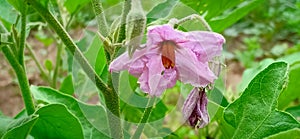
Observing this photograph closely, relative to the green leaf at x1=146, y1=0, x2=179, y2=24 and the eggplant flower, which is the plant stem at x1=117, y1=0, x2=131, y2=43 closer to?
the eggplant flower

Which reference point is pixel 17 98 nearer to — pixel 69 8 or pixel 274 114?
pixel 69 8

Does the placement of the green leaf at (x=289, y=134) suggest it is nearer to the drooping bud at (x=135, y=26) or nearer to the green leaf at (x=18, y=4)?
the drooping bud at (x=135, y=26)

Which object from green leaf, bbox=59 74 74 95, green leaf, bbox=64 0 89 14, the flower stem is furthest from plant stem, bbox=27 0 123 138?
green leaf, bbox=59 74 74 95

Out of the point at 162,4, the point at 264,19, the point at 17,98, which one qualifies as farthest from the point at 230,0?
the point at 264,19

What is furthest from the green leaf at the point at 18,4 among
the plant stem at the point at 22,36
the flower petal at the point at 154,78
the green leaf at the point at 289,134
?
the green leaf at the point at 289,134

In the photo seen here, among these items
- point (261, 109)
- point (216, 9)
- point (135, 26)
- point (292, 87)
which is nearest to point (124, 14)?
point (135, 26)

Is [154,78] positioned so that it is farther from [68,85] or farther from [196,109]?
[68,85]
